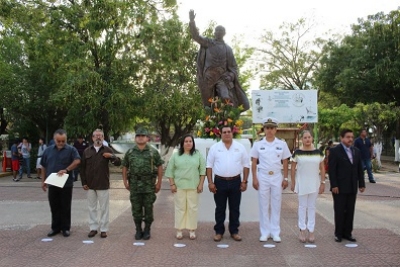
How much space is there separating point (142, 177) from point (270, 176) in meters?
1.78

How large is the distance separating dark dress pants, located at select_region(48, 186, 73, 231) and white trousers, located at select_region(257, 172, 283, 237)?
113 inches

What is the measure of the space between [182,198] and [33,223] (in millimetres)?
2843

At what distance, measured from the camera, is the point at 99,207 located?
689cm

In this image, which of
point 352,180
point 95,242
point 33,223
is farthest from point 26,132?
point 352,180

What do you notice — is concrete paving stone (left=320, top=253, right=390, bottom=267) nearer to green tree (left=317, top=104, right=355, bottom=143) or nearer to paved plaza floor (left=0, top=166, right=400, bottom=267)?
paved plaza floor (left=0, top=166, right=400, bottom=267)

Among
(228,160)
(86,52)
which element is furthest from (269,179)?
(86,52)

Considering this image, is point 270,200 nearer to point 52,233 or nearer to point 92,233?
point 92,233

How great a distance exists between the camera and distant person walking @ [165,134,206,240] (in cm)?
664

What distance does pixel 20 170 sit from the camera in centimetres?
1633

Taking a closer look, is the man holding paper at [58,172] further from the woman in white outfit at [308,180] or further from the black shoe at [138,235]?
the woman in white outfit at [308,180]

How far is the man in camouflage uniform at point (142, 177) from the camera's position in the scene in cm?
654

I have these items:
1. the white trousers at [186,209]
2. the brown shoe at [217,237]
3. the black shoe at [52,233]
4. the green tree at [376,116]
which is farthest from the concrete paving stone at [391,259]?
the green tree at [376,116]

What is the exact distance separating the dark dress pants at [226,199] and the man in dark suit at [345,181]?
53.2 inches

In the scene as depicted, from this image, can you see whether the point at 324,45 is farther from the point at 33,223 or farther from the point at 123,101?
the point at 33,223
